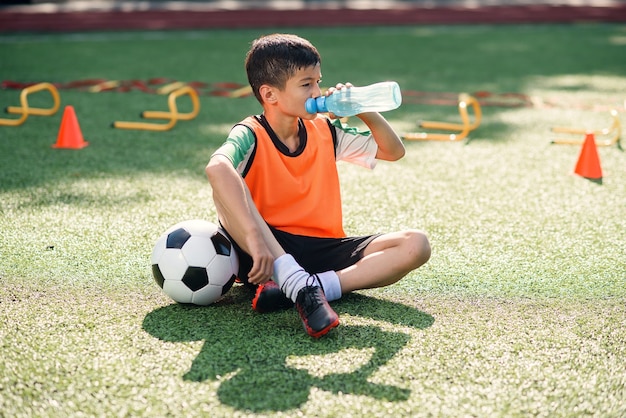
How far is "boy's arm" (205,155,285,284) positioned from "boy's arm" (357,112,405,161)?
60 cm

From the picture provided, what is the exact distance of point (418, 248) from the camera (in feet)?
9.53

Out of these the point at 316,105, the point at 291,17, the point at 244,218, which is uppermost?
the point at 316,105

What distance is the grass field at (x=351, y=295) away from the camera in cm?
229

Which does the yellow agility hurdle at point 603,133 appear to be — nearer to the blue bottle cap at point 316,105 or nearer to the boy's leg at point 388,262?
the boy's leg at point 388,262

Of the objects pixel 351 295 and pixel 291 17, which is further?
pixel 291 17

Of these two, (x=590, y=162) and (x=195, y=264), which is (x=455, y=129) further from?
(x=195, y=264)

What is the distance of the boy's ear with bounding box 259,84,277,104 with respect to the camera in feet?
10.0

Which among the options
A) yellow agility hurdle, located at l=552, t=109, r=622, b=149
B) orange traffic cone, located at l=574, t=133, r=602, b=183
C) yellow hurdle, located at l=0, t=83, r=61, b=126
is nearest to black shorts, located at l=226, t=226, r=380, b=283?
orange traffic cone, located at l=574, t=133, r=602, b=183

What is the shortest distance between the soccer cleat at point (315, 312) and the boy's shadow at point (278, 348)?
0.05 metres

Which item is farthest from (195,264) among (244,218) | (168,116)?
(168,116)

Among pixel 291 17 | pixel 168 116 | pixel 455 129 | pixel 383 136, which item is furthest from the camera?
pixel 291 17

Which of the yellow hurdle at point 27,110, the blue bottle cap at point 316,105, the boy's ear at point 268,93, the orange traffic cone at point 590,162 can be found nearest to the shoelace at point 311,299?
the blue bottle cap at point 316,105

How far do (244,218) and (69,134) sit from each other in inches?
119

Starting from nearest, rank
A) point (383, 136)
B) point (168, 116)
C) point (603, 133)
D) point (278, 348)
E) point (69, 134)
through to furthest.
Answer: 1. point (278, 348)
2. point (383, 136)
3. point (69, 134)
4. point (603, 133)
5. point (168, 116)
